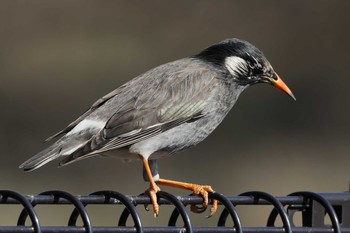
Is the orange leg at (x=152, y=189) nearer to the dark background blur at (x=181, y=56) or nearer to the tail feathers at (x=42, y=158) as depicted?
the tail feathers at (x=42, y=158)

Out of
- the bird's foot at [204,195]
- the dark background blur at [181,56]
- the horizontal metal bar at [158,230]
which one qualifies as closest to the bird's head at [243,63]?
the bird's foot at [204,195]

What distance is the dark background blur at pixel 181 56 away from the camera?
9.64 metres

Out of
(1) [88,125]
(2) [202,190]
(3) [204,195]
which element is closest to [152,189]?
(2) [202,190]

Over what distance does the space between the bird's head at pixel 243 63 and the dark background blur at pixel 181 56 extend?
3.19 metres

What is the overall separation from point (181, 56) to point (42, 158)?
6237mm

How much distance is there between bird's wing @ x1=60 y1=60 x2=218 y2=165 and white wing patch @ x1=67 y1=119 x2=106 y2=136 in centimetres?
3

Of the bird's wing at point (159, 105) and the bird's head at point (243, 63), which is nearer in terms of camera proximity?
the bird's wing at point (159, 105)

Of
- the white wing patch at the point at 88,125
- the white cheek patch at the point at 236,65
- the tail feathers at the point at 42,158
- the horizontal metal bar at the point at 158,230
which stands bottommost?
the horizontal metal bar at the point at 158,230

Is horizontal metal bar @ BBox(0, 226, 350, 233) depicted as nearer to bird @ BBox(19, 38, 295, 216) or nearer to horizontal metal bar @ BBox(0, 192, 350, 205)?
horizontal metal bar @ BBox(0, 192, 350, 205)

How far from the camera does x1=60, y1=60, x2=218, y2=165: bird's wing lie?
5444 mm

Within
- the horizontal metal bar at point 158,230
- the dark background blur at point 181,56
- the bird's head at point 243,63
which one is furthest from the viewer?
the dark background blur at point 181,56

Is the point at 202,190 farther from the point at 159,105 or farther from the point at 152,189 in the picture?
the point at 159,105

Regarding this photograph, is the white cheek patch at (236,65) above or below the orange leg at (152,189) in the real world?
above

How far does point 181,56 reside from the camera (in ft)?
36.8
